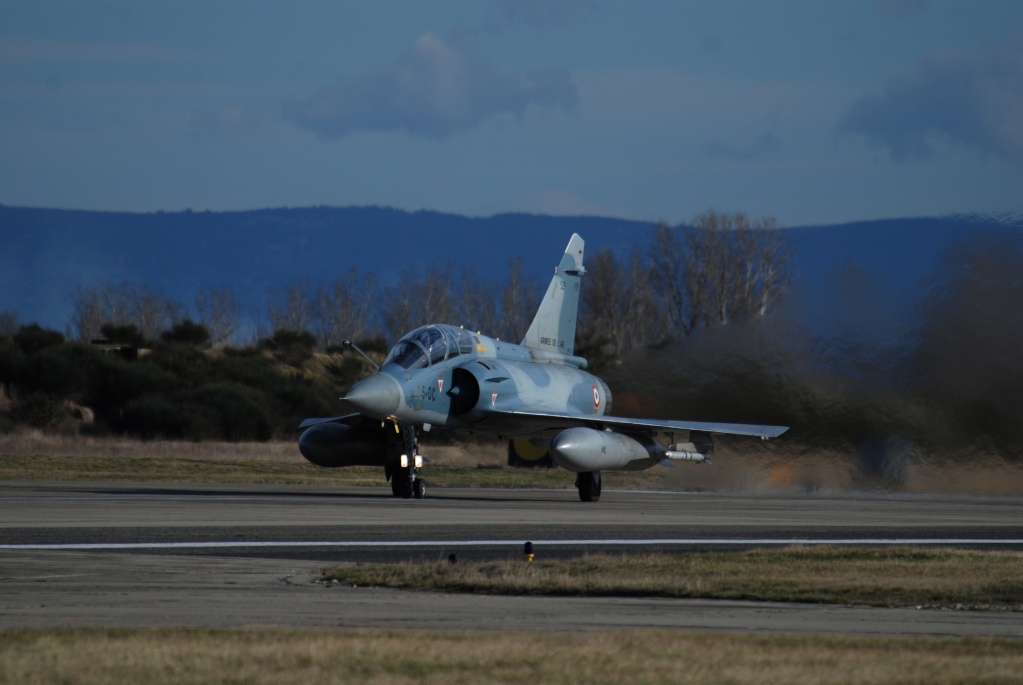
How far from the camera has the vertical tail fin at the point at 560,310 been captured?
32.6 meters

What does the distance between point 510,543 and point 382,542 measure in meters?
1.46

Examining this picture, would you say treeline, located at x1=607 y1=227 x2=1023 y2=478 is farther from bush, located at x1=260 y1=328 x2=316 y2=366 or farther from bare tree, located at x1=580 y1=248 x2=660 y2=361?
bare tree, located at x1=580 y1=248 x2=660 y2=361

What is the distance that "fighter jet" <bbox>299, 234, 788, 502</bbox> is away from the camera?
26.5 metres

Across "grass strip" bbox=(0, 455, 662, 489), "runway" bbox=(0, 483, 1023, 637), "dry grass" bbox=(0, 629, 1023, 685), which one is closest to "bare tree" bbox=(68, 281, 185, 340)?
"grass strip" bbox=(0, 455, 662, 489)

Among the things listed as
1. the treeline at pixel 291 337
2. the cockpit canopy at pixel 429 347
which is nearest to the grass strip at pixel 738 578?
the cockpit canopy at pixel 429 347

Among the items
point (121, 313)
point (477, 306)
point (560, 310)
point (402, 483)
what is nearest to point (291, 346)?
point (477, 306)

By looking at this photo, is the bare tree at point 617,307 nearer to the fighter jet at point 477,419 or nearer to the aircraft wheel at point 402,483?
the fighter jet at point 477,419

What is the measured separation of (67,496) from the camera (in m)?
25.5

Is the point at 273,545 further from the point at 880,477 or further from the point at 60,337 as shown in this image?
the point at 60,337

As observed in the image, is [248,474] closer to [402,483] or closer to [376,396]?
[402,483]

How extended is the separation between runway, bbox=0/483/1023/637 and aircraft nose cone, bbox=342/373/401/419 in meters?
1.66

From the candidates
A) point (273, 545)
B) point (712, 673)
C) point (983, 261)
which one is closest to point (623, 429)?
point (983, 261)

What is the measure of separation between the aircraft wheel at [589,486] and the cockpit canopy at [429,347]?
333 centimetres

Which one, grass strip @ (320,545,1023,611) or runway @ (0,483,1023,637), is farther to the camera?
grass strip @ (320,545,1023,611)
